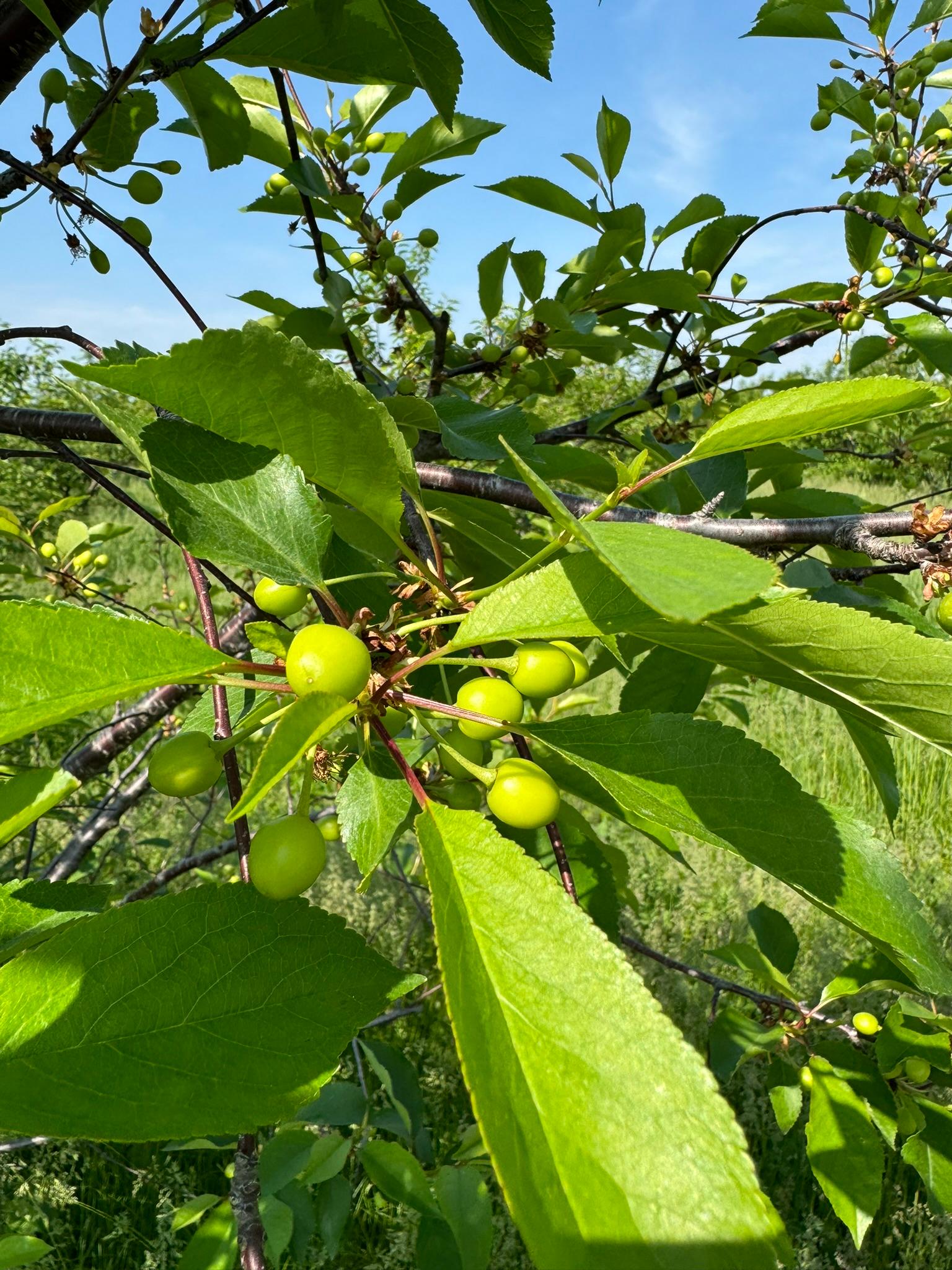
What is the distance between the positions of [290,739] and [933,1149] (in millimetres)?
1524

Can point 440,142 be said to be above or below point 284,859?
above

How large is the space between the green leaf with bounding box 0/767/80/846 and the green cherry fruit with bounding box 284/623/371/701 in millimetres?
152

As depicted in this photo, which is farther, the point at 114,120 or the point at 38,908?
the point at 114,120

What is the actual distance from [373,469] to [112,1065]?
439 millimetres

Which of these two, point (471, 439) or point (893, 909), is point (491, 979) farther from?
point (471, 439)

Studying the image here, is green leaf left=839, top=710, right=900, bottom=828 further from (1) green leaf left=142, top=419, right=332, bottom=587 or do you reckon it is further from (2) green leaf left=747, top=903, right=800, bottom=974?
(2) green leaf left=747, top=903, right=800, bottom=974

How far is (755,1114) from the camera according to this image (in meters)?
2.77

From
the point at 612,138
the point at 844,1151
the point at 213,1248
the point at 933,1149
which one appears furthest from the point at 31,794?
the point at 612,138

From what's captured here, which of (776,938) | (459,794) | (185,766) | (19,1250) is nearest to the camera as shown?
(185,766)

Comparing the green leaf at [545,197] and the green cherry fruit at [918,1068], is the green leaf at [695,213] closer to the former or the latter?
the green leaf at [545,197]

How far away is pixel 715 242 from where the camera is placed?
171 centimetres

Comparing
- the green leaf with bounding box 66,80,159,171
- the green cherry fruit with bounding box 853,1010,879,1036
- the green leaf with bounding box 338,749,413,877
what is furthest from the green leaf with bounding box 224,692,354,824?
the green cherry fruit with bounding box 853,1010,879,1036

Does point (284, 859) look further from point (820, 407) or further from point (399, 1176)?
point (399, 1176)

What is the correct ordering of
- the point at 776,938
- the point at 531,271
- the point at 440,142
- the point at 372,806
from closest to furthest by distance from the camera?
the point at 372,806, the point at 440,142, the point at 531,271, the point at 776,938
